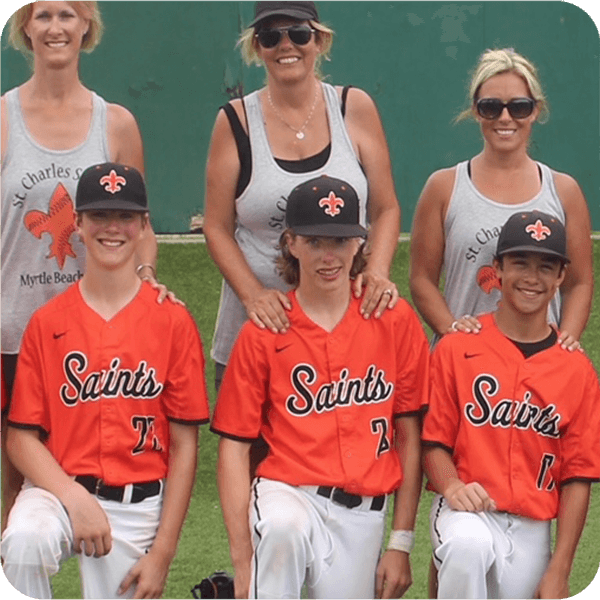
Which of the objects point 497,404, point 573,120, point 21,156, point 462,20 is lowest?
point 497,404

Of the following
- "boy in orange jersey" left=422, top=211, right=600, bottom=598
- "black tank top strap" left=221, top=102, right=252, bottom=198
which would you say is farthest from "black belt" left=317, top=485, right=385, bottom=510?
"black tank top strap" left=221, top=102, right=252, bottom=198

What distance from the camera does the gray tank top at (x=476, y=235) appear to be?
14.1 feet

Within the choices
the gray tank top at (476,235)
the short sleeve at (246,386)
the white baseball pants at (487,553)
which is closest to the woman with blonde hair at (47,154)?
the short sleeve at (246,386)

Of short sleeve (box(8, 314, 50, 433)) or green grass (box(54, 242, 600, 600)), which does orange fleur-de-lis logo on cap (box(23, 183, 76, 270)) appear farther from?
green grass (box(54, 242, 600, 600))

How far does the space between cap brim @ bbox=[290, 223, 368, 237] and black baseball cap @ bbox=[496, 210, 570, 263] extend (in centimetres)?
48

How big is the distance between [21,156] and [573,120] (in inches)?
265

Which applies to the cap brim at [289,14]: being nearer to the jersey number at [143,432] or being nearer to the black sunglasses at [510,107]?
the black sunglasses at [510,107]

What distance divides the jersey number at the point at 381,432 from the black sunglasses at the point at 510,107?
113cm

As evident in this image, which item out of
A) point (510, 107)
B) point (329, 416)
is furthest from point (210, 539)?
point (510, 107)

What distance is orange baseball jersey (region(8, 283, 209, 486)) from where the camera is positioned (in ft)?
13.2

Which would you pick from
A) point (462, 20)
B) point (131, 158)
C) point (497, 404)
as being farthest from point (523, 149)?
point (462, 20)

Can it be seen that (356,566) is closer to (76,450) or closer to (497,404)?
(497,404)

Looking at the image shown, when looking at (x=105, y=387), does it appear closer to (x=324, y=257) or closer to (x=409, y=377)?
(x=324, y=257)

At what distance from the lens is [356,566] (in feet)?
13.1
